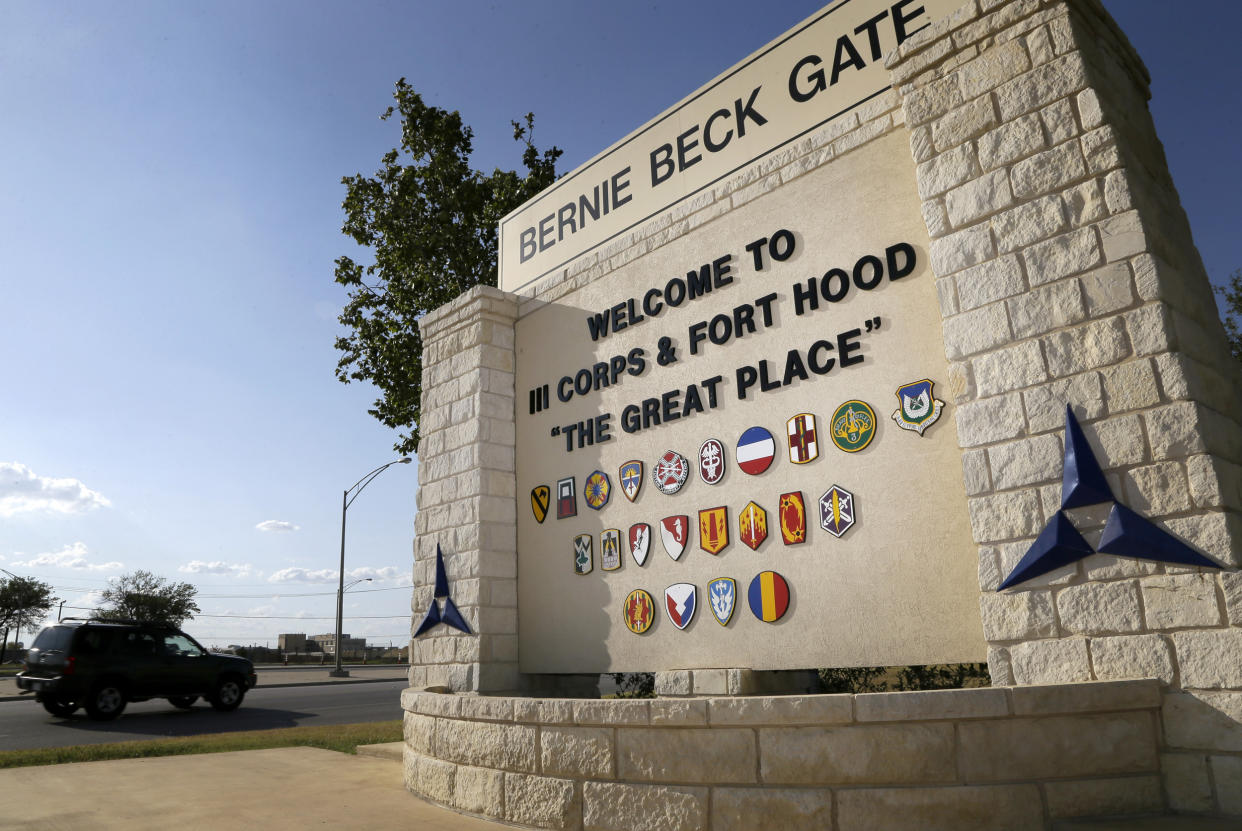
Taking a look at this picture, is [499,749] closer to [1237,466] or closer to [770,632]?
[770,632]

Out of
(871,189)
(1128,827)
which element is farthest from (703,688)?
(871,189)

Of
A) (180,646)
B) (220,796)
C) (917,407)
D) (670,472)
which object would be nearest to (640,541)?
(670,472)

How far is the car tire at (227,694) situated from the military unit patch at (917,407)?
14.1m

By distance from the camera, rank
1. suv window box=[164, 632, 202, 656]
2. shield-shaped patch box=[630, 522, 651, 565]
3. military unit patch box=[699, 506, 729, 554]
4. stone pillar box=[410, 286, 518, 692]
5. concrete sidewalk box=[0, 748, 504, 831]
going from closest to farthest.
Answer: concrete sidewalk box=[0, 748, 504, 831] < military unit patch box=[699, 506, 729, 554] < shield-shaped patch box=[630, 522, 651, 565] < stone pillar box=[410, 286, 518, 692] < suv window box=[164, 632, 202, 656]

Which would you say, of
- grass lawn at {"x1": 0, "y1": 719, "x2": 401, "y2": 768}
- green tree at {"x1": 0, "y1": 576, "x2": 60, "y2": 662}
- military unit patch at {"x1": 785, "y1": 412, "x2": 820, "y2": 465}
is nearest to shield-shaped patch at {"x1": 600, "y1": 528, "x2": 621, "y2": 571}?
military unit patch at {"x1": 785, "y1": 412, "x2": 820, "y2": 465}

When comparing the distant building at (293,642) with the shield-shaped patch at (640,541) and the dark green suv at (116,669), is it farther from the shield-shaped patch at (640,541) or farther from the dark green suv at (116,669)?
the shield-shaped patch at (640,541)

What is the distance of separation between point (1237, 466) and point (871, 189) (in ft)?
9.10

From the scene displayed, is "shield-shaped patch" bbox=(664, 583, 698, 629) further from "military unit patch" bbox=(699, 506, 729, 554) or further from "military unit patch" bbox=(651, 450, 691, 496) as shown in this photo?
"military unit patch" bbox=(651, 450, 691, 496)

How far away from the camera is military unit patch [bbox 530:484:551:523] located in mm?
7422

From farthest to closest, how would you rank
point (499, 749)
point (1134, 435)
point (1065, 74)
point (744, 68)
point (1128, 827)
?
point (744, 68) < point (499, 749) < point (1065, 74) < point (1134, 435) < point (1128, 827)

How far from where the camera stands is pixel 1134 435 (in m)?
3.82

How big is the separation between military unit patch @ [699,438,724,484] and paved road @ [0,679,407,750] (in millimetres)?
9270

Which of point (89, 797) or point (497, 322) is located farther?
point (497, 322)

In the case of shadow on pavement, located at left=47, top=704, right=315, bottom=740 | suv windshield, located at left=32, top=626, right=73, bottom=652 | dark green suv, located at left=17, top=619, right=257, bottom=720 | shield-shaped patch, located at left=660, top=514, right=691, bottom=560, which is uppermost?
shield-shaped patch, located at left=660, top=514, right=691, bottom=560
